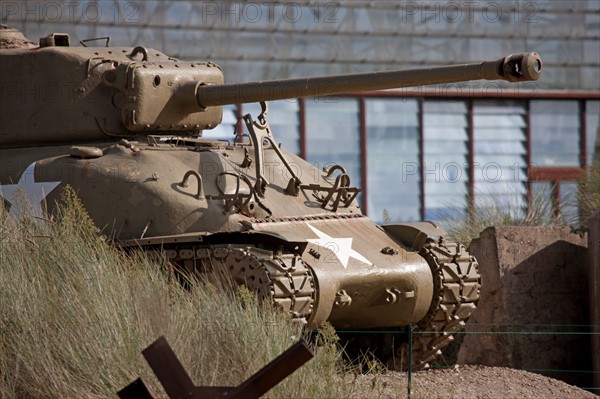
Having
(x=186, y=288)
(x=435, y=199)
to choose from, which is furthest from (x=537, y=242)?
(x=435, y=199)

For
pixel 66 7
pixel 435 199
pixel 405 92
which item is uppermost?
pixel 66 7

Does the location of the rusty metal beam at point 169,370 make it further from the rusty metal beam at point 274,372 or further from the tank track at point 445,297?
the tank track at point 445,297

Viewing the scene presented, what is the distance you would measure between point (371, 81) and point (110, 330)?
3.56m

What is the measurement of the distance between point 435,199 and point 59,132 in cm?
1085

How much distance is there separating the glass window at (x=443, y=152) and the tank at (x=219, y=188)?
9.21 m

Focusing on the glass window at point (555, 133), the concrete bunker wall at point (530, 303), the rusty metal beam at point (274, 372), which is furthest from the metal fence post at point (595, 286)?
the glass window at point (555, 133)

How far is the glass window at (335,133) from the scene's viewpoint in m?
21.5

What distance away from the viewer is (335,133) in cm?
2170

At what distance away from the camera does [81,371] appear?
336 inches

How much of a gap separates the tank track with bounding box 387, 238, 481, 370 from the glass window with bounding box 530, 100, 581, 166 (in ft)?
35.7

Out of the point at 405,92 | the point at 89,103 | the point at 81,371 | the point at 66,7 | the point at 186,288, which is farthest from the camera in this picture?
the point at 405,92

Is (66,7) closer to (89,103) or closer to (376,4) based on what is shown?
(376,4)

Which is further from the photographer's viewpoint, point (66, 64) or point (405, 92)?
point (405, 92)

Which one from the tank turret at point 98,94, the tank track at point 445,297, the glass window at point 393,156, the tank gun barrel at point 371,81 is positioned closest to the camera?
the tank gun barrel at point 371,81
